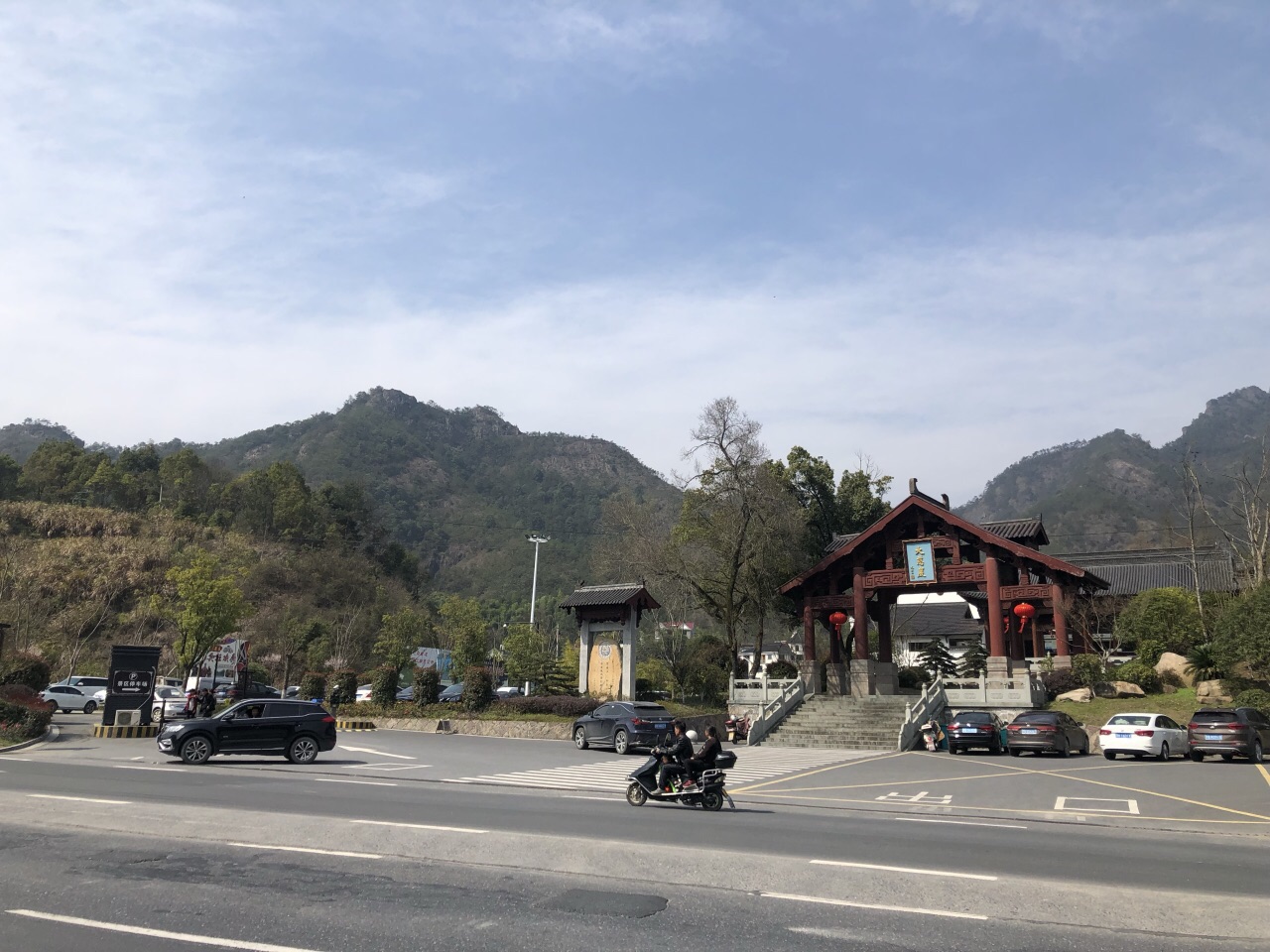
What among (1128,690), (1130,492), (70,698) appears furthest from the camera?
(1130,492)

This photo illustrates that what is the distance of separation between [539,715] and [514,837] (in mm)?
23676

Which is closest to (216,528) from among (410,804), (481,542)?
(481,542)

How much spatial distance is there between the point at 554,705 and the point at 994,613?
1609cm

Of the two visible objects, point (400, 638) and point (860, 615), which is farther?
point (400, 638)

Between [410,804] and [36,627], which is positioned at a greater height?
[36,627]

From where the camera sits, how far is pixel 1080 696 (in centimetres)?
3114

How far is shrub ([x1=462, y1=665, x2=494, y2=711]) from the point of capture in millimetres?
35000

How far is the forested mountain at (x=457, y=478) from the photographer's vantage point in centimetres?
13162

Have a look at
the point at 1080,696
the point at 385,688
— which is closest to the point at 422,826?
the point at 1080,696

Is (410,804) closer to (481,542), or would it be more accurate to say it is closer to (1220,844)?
(1220,844)

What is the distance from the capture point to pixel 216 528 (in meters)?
90.4

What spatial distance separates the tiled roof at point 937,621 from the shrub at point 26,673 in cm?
5393

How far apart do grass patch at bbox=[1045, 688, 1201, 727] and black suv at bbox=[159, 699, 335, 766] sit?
22222 millimetres

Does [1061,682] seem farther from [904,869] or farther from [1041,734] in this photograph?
[904,869]
